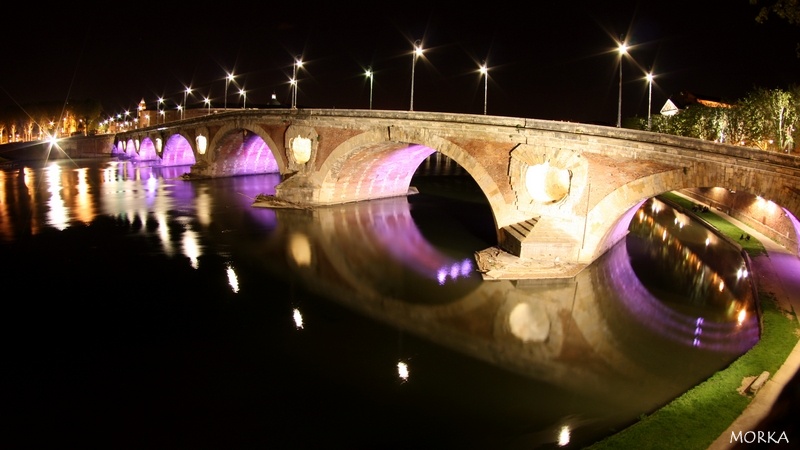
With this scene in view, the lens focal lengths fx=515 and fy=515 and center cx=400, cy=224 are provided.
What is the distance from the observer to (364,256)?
20797 millimetres

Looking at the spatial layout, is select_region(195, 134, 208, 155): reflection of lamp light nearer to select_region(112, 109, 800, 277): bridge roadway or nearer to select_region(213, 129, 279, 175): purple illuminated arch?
select_region(213, 129, 279, 175): purple illuminated arch

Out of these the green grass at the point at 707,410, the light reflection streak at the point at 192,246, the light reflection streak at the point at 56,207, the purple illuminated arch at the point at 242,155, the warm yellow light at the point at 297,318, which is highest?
the purple illuminated arch at the point at 242,155

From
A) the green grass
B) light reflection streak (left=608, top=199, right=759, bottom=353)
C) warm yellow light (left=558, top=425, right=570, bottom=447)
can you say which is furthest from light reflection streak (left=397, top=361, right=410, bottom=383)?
light reflection streak (left=608, top=199, right=759, bottom=353)

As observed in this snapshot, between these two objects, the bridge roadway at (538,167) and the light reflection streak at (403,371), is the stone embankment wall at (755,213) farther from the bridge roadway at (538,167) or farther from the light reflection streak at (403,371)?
the light reflection streak at (403,371)

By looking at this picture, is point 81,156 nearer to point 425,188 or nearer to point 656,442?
point 425,188

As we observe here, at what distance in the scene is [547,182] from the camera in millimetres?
18625

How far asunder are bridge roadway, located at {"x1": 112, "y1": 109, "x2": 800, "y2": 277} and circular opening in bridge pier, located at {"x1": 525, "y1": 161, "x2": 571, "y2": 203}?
37 mm

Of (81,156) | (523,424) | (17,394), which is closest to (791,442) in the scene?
(523,424)

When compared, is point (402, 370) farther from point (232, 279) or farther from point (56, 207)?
point (56, 207)

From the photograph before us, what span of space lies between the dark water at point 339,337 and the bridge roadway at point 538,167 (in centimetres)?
187

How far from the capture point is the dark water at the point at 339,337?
9.34 m

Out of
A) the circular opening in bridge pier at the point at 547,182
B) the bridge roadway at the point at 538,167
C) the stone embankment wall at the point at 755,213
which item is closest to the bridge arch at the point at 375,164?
the bridge roadway at the point at 538,167

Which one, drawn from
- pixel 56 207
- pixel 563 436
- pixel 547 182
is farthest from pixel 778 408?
pixel 56 207

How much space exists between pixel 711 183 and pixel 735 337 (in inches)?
170
